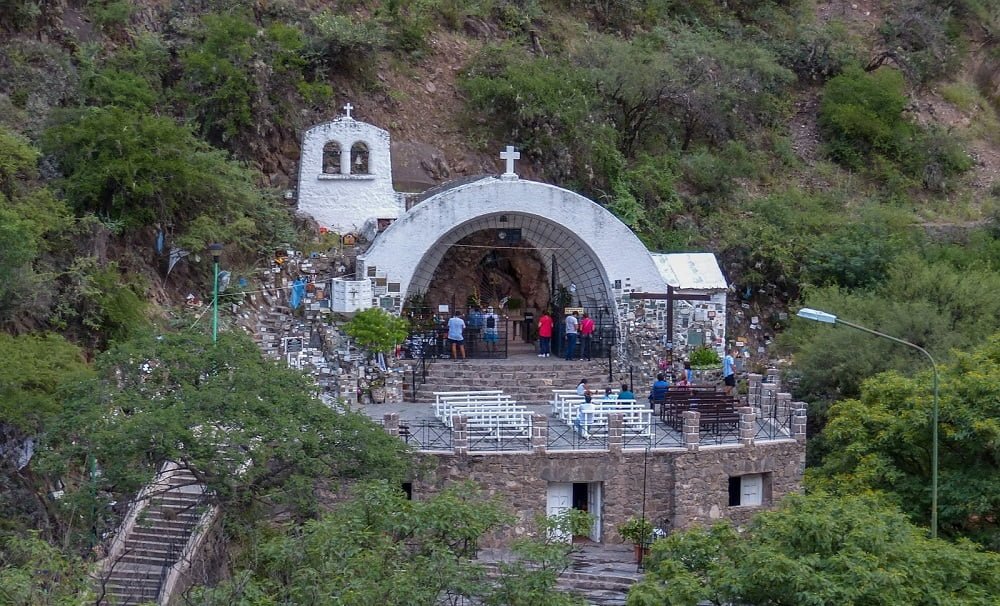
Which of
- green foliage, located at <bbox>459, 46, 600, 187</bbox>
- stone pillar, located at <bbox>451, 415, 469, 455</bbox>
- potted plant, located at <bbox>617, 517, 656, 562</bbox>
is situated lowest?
potted plant, located at <bbox>617, 517, 656, 562</bbox>

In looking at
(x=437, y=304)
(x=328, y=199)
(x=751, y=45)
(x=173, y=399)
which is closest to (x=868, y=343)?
(x=437, y=304)

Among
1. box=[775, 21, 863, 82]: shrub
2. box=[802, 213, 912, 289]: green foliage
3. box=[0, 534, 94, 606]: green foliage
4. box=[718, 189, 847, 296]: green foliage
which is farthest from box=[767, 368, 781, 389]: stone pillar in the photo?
box=[775, 21, 863, 82]: shrub

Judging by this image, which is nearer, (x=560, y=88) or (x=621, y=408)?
(x=621, y=408)

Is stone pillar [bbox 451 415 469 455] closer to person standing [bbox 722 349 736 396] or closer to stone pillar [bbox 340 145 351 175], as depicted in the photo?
person standing [bbox 722 349 736 396]

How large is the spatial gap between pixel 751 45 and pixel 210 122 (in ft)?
69.5

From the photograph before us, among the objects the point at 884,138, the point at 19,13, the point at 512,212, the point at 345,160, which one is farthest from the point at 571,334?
the point at 884,138

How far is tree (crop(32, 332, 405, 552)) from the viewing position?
22344 millimetres

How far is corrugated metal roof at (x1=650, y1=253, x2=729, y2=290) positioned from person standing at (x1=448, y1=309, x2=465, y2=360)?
5.11 meters

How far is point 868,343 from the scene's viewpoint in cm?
3222

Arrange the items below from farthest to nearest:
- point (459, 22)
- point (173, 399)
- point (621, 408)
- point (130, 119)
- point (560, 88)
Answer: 1. point (459, 22)
2. point (560, 88)
3. point (130, 119)
4. point (621, 408)
5. point (173, 399)

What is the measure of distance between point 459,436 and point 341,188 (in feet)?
35.1

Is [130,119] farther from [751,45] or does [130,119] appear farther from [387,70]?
[751,45]

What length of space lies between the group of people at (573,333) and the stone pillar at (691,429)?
6.23m

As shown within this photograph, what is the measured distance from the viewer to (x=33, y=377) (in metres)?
23.6
